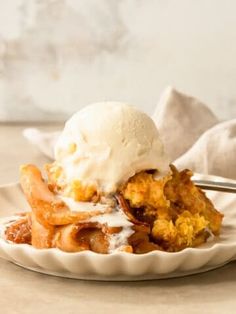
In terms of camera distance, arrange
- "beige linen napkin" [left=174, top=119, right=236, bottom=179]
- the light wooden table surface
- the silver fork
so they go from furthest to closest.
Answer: "beige linen napkin" [left=174, top=119, right=236, bottom=179], the silver fork, the light wooden table surface

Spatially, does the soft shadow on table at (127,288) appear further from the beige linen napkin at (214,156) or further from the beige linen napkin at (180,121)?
the beige linen napkin at (180,121)

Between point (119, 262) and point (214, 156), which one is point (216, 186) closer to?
point (214, 156)

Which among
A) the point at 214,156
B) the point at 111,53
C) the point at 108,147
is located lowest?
the point at 111,53

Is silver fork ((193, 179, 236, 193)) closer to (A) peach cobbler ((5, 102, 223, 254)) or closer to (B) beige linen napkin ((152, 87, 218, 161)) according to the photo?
(A) peach cobbler ((5, 102, 223, 254))

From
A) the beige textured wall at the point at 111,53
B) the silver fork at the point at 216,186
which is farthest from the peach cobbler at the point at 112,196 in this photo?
the beige textured wall at the point at 111,53

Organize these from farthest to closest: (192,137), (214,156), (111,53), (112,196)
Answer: (111,53)
(192,137)
(214,156)
(112,196)

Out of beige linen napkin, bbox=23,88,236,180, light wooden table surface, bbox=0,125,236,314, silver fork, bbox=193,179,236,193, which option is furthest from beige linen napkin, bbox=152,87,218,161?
light wooden table surface, bbox=0,125,236,314

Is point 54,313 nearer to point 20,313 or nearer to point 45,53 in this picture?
point 20,313

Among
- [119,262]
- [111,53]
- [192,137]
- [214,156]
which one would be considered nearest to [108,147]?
[119,262]

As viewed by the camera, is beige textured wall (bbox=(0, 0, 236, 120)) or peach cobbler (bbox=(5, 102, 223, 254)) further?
beige textured wall (bbox=(0, 0, 236, 120))
